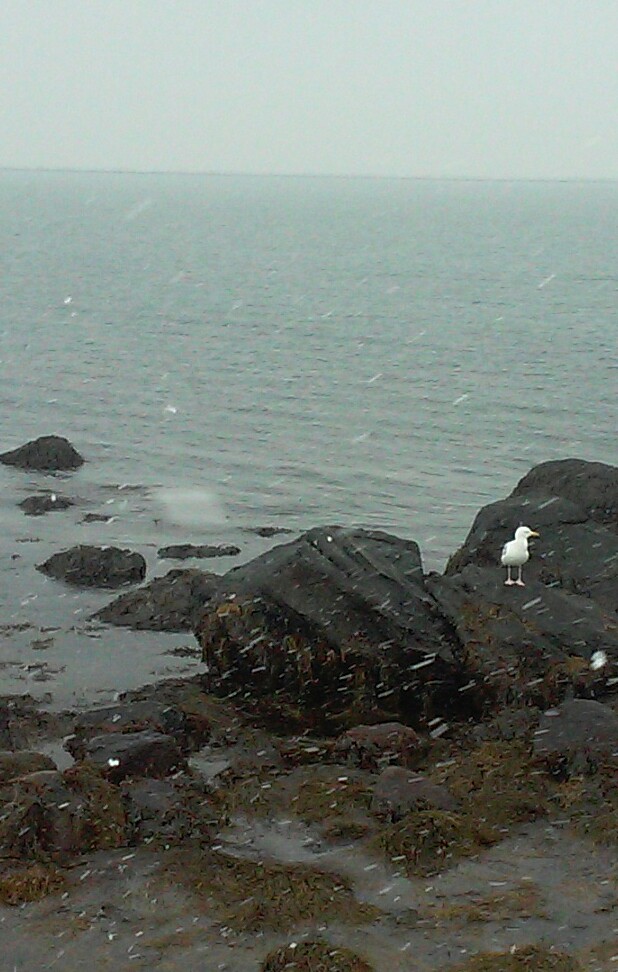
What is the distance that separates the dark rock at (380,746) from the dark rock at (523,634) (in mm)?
2554

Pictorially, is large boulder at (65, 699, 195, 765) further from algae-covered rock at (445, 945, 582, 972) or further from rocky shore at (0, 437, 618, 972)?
algae-covered rock at (445, 945, 582, 972)

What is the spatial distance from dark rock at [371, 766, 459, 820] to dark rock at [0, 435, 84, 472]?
28125mm

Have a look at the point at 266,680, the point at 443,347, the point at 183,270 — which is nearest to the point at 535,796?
the point at 266,680

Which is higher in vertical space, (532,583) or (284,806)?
(532,583)

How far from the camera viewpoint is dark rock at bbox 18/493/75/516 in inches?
1486

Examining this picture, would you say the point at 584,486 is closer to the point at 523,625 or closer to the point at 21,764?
the point at 523,625

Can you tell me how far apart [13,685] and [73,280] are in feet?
357

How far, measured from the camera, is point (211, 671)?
23875mm

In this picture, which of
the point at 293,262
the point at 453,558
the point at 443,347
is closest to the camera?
the point at 453,558

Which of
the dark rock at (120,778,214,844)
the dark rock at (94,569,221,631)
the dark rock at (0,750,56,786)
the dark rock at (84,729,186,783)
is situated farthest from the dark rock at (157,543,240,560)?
the dark rock at (120,778,214,844)

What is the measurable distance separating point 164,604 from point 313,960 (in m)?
14.6

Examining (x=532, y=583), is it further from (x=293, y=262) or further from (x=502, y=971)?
(x=293, y=262)

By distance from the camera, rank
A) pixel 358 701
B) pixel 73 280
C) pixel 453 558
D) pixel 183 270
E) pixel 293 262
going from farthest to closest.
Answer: pixel 293 262
pixel 183 270
pixel 73 280
pixel 453 558
pixel 358 701

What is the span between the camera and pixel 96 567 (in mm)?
30828
